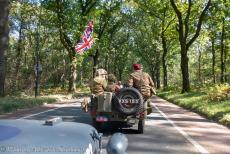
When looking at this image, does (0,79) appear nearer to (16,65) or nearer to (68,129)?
(68,129)

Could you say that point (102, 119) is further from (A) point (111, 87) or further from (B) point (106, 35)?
(B) point (106, 35)

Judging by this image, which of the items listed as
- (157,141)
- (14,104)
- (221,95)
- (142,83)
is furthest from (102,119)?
(221,95)

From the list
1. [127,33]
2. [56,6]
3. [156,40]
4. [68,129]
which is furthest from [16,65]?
[68,129]

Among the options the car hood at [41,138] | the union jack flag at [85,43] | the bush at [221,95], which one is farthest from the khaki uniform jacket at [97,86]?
the union jack flag at [85,43]

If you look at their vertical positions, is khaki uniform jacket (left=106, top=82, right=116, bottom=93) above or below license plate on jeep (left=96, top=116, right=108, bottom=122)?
above

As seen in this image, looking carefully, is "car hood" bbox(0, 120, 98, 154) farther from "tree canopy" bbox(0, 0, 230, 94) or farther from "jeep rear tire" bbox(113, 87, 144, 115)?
"tree canopy" bbox(0, 0, 230, 94)

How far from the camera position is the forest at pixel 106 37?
35062mm

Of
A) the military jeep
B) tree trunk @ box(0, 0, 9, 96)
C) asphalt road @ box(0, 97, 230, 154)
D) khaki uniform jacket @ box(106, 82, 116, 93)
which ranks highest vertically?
tree trunk @ box(0, 0, 9, 96)

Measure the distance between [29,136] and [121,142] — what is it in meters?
0.63

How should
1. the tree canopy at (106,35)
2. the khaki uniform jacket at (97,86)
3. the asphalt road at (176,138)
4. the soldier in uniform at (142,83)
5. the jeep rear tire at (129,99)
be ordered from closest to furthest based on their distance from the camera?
the asphalt road at (176,138) → the jeep rear tire at (129,99) → the soldier in uniform at (142,83) → the khaki uniform jacket at (97,86) → the tree canopy at (106,35)

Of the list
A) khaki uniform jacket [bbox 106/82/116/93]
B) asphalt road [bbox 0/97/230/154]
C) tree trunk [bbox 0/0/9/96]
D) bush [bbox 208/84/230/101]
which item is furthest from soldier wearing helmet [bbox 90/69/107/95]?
tree trunk [bbox 0/0/9/96]

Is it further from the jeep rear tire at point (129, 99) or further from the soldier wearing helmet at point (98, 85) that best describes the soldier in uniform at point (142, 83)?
the jeep rear tire at point (129, 99)

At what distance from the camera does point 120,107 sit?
11492mm

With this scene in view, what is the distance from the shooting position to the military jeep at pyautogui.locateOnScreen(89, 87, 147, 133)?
11.4 m
